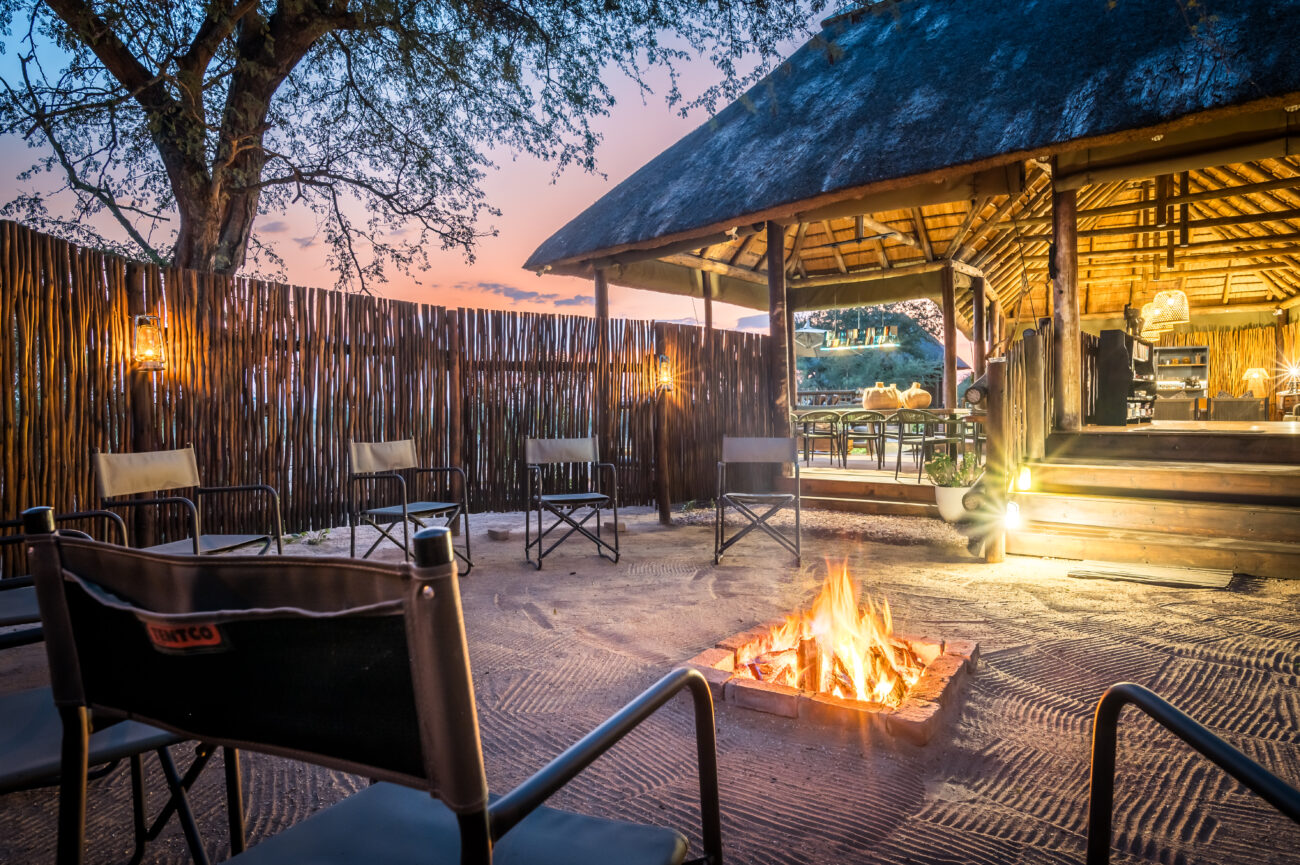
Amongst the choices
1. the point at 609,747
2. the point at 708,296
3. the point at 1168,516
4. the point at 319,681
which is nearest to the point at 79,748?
the point at 319,681

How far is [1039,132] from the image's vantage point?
605cm

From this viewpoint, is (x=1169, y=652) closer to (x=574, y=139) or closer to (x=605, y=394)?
(x=605, y=394)

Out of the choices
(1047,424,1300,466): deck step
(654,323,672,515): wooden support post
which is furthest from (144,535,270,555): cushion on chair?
(1047,424,1300,466): deck step

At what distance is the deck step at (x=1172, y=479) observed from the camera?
508cm

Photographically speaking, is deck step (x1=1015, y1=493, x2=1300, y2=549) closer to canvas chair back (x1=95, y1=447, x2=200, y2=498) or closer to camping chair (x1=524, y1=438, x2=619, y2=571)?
camping chair (x1=524, y1=438, x2=619, y2=571)

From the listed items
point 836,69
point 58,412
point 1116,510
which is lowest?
point 1116,510

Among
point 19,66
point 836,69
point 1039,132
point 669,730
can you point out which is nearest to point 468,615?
point 669,730

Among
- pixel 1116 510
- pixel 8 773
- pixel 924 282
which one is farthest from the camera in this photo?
pixel 924 282

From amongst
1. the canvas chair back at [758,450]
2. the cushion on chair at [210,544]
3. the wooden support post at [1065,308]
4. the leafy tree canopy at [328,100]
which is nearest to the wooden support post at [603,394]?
the canvas chair back at [758,450]

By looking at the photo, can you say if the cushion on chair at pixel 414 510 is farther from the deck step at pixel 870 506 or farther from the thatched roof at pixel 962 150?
the thatched roof at pixel 962 150

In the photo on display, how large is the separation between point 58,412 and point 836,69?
9.72 metres

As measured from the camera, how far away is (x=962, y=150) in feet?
21.1

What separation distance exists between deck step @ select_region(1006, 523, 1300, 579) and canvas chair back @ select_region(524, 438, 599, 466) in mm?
3613

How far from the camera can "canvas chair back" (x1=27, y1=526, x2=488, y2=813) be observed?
0.79m
